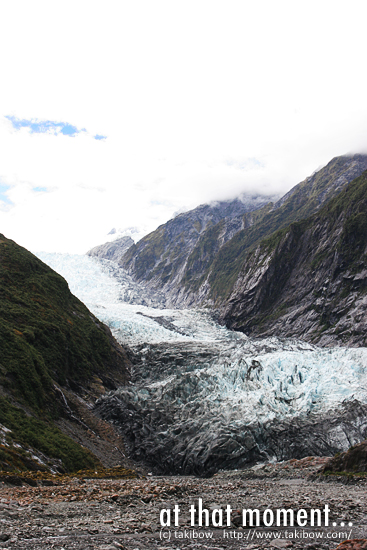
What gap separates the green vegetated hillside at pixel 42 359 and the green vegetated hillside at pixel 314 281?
190ft

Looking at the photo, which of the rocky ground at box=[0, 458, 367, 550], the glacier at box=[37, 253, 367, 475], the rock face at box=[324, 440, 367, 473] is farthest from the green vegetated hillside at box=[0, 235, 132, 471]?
the rock face at box=[324, 440, 367, 473]

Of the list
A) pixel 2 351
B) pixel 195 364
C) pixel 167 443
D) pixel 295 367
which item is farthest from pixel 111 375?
pixel 295 367

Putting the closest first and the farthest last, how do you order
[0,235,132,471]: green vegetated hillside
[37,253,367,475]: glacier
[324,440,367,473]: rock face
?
[324,440,367,473]: rock face < [0,235,132,471]: green vegetated hillside < [37,253,367,475]: glacier

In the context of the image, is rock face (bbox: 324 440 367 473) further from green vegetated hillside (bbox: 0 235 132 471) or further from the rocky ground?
green vegetated hillside (bbox: 0 235 132 471)

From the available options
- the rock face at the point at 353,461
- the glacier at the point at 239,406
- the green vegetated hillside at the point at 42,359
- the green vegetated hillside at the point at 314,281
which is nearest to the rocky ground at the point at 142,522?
the rock face at the point at 353,461

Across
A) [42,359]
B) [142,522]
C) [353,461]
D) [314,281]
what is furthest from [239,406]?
[314,281]

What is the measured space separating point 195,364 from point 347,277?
61.0m

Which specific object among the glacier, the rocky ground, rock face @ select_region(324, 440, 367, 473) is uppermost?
the rocky ground

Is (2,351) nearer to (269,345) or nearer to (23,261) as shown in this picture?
(23,261)

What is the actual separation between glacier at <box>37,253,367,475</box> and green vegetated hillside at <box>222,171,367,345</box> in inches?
1285

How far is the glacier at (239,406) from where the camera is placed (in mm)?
34312

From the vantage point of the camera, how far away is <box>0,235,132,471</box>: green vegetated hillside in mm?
24188

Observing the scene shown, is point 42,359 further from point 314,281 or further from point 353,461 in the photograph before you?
point 314,281

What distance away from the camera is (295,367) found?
48938 mm
